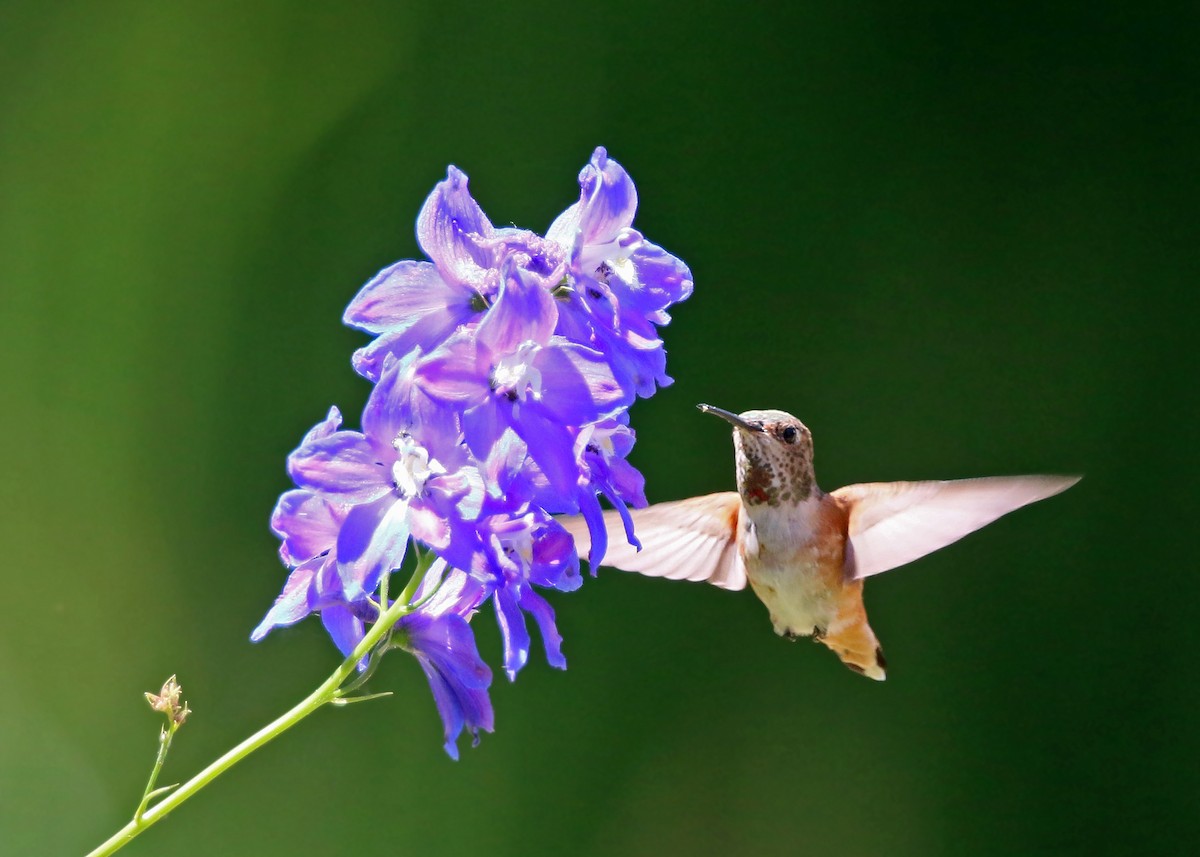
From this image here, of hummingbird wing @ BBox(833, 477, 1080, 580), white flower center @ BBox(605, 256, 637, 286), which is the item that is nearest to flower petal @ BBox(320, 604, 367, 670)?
white flower center @ BBox(605, 256, 637, 286)

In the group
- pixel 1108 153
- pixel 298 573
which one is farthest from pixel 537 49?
pixel 298 573

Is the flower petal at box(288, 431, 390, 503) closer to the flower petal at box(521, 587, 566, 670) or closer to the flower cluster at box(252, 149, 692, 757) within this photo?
the flower cluster at box(252, 149, 692, 757)

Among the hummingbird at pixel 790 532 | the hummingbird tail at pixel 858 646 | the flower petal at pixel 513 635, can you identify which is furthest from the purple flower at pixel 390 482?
the hummingbird tail at pixel 858 646

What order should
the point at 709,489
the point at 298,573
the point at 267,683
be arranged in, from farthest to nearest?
the point at 709,489
the point at 267,683
the point at 298,573

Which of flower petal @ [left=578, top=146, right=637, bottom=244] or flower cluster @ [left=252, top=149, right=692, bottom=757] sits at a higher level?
flower petal @ [left=578, top=146, right=637, bottom=244]

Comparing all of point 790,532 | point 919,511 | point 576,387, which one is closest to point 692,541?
point 790,532

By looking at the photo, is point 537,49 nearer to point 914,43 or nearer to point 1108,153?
point 914,43

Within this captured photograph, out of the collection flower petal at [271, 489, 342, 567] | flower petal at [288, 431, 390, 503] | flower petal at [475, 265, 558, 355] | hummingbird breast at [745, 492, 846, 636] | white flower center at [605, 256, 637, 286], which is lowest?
hummingbird breast at [745, 492, 846, 636]
